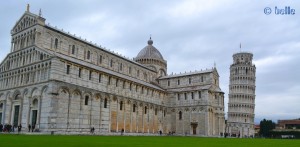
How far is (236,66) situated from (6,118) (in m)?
65.2

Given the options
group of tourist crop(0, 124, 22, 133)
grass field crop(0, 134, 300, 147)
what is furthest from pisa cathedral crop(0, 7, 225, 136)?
grass field crop(0, 134, 300, 147)

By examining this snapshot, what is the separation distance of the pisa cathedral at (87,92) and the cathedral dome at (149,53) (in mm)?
6023

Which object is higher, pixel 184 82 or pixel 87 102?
pixel 184 82

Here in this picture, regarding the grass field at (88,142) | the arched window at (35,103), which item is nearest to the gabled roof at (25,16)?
the arched window at (35,103)

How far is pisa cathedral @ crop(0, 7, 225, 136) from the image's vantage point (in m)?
37.6

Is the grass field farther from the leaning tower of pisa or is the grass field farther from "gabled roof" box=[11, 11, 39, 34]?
the leaning tower of pisa

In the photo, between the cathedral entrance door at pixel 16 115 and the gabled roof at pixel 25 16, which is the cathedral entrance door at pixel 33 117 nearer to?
the cathedral entrance door at pixel 16 115

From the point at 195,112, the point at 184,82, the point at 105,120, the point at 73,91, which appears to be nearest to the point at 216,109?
the point at 195,112

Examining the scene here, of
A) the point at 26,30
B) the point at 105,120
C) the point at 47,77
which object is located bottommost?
the point at 105,120

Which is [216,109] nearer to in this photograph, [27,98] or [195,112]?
[195,112]

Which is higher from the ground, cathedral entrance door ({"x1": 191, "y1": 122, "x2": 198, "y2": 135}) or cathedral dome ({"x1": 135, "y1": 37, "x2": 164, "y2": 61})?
cathedral dome ({"x1": 135, "y1": 37, "x2": 164, "y2": 61})

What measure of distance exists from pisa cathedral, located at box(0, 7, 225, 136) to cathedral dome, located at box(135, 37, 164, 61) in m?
6.02

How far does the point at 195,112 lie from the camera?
184 feet

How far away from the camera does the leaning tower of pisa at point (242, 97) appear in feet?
278
